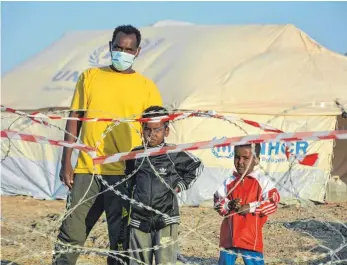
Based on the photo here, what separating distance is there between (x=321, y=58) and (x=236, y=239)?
10.4 m

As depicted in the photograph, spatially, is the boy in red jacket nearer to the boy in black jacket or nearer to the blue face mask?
the boy in black jacket

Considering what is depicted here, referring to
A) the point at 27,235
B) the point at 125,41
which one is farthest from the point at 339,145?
the point at 125,41

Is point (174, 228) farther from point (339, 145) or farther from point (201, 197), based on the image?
point (339, 145)

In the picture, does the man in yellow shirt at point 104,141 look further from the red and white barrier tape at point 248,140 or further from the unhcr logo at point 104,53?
the unhcr logo at point 104,53

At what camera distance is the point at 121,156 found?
172 inches

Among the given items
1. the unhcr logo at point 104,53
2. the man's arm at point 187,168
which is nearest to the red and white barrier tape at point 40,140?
the man's arm at point 187,168

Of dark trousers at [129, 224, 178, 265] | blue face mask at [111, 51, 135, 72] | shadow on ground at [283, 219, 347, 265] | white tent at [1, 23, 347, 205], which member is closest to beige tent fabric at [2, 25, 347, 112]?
white tent at [1, 23, 347, 205]

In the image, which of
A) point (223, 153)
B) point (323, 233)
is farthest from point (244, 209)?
point (223, 153)

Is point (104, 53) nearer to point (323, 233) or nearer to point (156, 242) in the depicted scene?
point (323, 233)

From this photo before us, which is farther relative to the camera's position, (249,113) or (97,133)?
(249,113)

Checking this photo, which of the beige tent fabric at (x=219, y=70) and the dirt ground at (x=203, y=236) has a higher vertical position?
the beige tent fabric at (x=219, y=70)

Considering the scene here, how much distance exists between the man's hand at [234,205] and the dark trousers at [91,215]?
25.6 inches

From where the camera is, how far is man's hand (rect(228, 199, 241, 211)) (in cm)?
441

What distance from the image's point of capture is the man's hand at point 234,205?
4410mm
